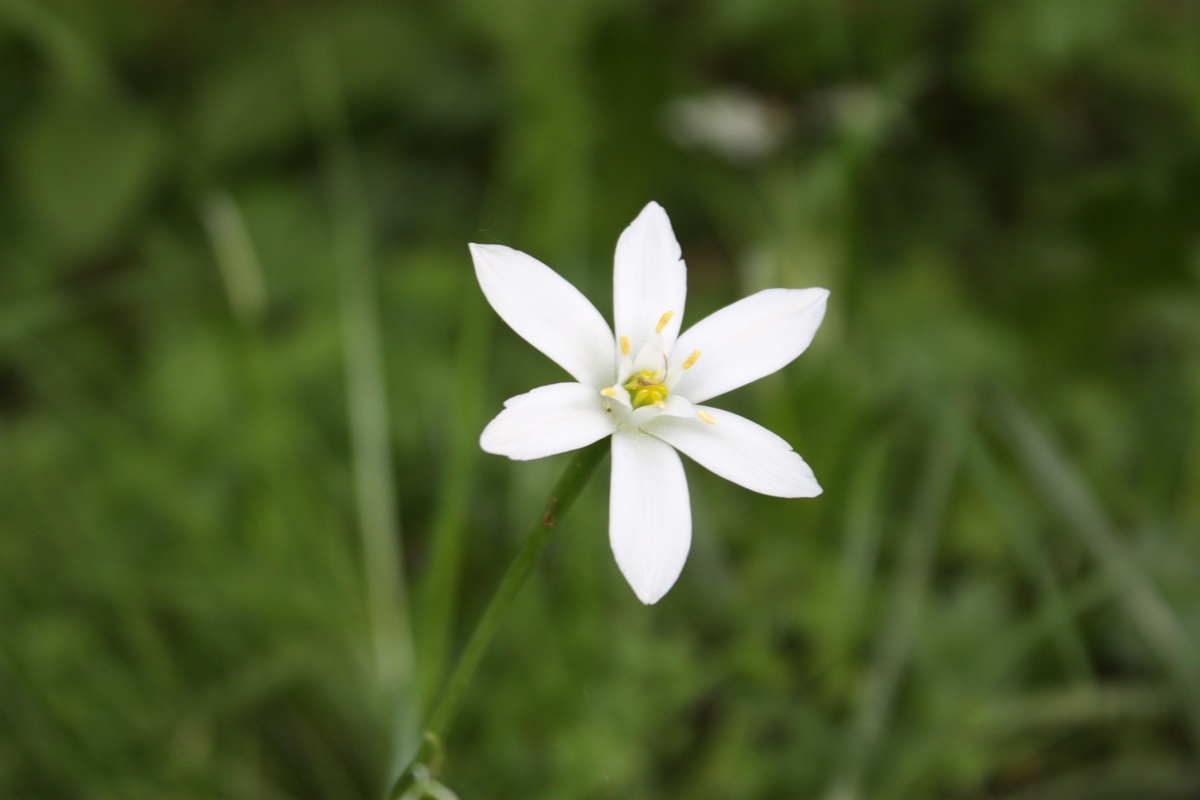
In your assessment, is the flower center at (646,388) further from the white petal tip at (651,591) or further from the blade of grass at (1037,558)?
the blade of grass at (1037,558)

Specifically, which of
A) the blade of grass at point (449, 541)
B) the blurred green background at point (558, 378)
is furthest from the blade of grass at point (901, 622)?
the blade of grass at point (449, 541)

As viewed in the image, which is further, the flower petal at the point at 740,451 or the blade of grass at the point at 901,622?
the blade of grass at the point at 901,622

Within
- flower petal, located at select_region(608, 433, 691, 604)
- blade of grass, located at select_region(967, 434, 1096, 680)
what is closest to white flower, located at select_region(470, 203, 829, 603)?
flower petal, located at select_region(608, 433, 691, 604)

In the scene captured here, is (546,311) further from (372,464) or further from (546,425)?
(372,464)

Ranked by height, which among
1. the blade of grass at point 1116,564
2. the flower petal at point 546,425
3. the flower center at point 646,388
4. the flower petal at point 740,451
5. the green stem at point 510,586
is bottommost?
the green stem at point 510,586

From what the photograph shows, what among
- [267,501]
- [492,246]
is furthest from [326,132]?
[492,246]
